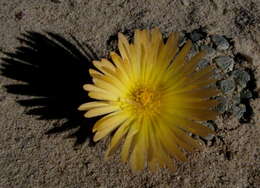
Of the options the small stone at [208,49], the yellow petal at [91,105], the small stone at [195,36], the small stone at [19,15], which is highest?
the small stone at [19,15]

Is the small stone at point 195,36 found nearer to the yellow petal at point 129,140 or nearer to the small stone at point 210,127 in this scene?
the small stone at point 210,127

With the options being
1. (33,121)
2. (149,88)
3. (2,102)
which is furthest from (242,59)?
(2,102)

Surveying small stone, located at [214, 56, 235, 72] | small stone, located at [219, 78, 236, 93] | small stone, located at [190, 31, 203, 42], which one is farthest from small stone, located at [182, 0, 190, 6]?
small stone, located at [219, 78, 236, 93]

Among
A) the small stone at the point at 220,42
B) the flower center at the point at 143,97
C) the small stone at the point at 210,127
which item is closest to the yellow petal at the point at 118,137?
the flower center at the point at 143,97

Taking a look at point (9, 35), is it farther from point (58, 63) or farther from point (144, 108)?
point (144, 108)

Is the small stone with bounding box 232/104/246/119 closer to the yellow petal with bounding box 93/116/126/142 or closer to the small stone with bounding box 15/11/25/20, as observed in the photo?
the yellow petal with bounding box 93/116/126/142

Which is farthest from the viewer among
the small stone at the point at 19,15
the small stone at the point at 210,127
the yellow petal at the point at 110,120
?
the small stone at the point at 19,15
